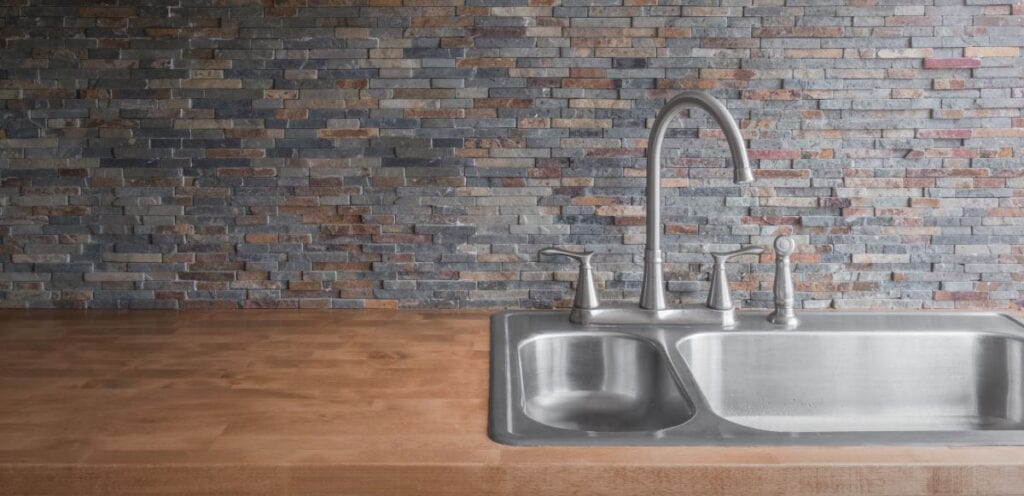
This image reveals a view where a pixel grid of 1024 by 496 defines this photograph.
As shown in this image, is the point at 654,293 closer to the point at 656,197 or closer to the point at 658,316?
the point at 658,316

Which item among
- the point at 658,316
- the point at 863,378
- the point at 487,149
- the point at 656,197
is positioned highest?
the point at 487,149

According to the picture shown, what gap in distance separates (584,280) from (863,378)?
577mm

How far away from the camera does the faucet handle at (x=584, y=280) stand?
1679mm

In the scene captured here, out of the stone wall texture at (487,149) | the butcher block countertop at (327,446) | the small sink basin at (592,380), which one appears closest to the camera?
the butcher block countertop at (327,446)

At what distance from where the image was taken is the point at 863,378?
1.67 metres

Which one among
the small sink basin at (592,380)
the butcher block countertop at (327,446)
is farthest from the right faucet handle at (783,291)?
the butcher block countertop at (327,446)

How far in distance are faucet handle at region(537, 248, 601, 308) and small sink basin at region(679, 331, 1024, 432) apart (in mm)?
210

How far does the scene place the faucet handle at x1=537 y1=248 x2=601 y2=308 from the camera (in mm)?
1679

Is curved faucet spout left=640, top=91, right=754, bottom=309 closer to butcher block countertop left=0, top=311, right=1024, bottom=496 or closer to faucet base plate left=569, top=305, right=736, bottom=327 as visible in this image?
faucet base plate left=569, top=305, right=736, bottom=327

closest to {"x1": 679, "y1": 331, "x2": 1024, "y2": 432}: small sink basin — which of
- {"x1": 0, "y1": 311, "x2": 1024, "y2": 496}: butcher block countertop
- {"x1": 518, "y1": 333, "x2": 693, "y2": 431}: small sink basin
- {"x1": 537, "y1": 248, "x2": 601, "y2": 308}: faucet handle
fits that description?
{"x1": 518, "y1": 333, "x2": 693, "y2": 431}: small sink basin

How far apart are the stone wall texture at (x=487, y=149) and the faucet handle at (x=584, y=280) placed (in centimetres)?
14

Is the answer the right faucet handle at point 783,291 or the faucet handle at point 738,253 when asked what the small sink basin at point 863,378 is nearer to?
the right faucet handle at point 783,291

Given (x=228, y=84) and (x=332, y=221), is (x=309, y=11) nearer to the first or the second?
(x=228, y=84)

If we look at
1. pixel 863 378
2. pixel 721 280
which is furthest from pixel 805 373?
pixel 721 280
